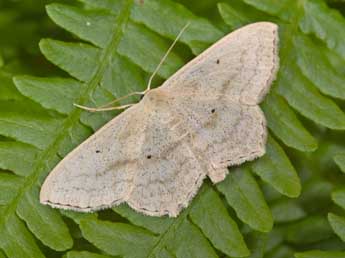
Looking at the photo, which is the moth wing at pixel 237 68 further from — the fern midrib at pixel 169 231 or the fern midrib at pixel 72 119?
the fern midrib at pixel 169 231

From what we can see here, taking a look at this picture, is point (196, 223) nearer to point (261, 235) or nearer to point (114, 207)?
point (114, 207)

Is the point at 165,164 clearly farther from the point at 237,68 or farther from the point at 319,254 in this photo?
the point at 319,254

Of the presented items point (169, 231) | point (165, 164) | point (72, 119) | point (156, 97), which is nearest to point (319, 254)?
point (169, 231)

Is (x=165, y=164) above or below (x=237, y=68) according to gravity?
below

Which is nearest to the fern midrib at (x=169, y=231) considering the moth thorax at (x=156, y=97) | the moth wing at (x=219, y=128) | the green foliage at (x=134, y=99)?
the green foliage at (x=134, y=99)

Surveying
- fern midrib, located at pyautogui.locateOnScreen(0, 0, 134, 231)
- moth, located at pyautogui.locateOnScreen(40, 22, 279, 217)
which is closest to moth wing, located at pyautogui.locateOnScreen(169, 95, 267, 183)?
moth, located at pyautogui.locateOnScreen(40, 22, 279, 217)

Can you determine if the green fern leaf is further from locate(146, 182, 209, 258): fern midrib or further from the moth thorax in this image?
the moth thorax
